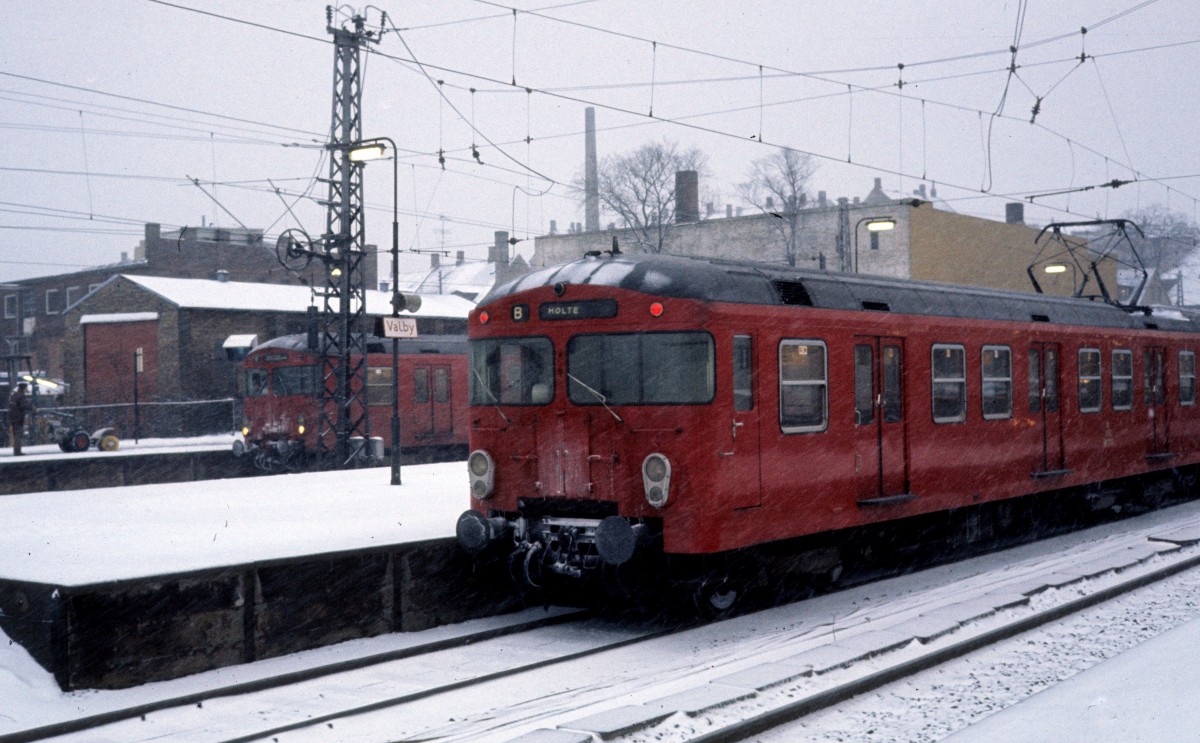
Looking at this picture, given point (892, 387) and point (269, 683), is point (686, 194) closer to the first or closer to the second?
point (892, 387)

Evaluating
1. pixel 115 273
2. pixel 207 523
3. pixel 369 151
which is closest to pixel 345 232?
pixel 369 151

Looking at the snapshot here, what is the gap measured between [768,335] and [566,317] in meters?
1.82

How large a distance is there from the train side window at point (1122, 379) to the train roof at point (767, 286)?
2.76 metres

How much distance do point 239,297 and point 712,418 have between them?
3948 cm

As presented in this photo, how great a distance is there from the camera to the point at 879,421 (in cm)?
1232

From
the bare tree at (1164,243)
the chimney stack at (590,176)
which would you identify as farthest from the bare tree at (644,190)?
the bare tree at (1164,243)

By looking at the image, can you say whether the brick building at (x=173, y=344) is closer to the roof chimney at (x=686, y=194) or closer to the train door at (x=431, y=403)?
the roof chimney at (x=686, y=194)

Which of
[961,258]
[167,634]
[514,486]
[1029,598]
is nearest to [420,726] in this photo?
[167,634]

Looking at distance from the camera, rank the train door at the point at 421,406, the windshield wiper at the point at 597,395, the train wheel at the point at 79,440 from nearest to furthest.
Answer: the windshield wiper at the point at 597,395, the train door at the point at 421,406, the train wheel at the point at 79,440

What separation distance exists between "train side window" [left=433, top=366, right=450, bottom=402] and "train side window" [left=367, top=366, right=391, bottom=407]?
1.11 meters

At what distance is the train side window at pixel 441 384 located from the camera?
2952 cm

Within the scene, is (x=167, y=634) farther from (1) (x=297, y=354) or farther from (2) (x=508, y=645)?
(1) (x=297, y=354)

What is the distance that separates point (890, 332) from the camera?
12.6 m

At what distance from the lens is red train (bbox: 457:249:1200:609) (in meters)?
10.4
